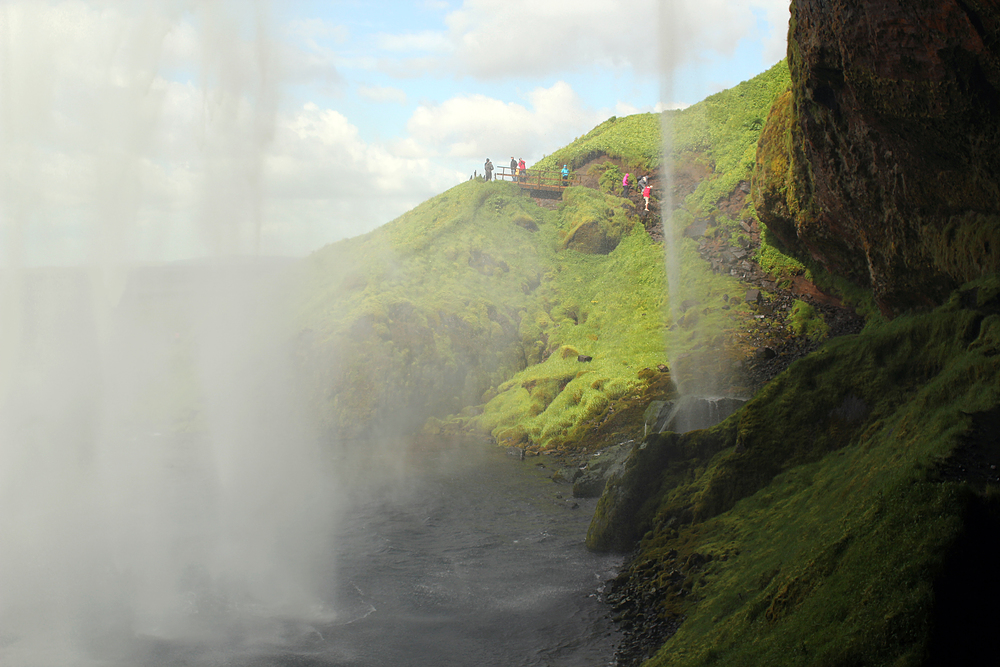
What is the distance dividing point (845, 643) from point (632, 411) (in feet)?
61.6

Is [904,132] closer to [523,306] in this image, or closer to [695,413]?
[695,413]

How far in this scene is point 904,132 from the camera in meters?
13.1

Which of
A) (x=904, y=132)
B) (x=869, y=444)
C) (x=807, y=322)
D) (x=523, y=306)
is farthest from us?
(x=523, y=306)

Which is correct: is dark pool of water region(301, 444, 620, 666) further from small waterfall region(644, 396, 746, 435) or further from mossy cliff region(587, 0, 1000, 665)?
small waterfall region(644, 396, 746, 435)

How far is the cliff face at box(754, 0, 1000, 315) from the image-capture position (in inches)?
436

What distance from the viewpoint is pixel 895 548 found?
8.53 m

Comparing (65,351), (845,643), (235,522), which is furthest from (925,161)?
(65,351)

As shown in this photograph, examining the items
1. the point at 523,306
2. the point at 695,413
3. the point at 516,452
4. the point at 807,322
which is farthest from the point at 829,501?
the point at 523,306

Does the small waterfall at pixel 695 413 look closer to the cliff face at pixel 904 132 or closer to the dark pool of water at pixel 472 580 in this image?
the dark pool of water at pixel 472 580

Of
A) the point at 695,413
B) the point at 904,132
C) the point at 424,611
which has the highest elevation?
the point at 904,132

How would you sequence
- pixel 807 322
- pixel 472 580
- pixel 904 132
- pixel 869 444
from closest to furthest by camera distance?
1. pixel 869 444
2. pixel 904 132
3. pixel 472 580
4. pixel 807 322

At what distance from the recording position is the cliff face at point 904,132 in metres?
11.1

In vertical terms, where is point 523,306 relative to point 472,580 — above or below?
above

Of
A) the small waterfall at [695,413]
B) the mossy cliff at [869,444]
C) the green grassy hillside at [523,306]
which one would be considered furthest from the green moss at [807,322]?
the small waterfall at [695,413]
